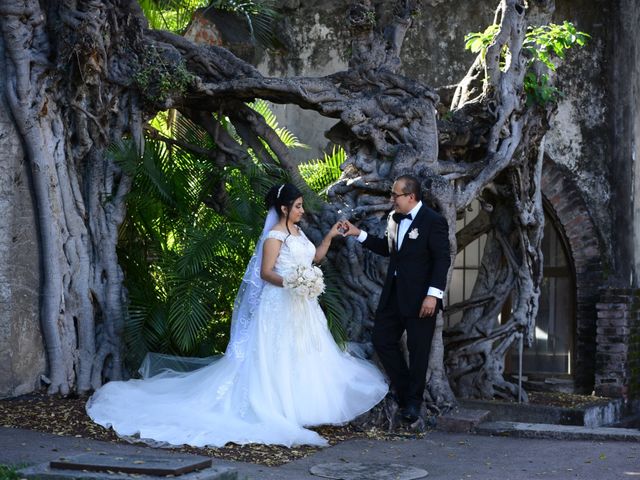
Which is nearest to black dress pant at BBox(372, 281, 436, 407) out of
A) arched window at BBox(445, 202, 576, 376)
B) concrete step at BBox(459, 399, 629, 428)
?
concrete step at BBox(459, 399, 629, 428)

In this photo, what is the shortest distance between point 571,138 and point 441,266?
5805 mm

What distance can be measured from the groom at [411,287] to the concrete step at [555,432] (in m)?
0.63

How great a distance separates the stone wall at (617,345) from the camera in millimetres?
13305

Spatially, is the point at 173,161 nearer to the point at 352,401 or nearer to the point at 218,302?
the point at 218,302

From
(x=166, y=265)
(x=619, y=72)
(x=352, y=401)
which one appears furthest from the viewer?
(x=619, y=72)

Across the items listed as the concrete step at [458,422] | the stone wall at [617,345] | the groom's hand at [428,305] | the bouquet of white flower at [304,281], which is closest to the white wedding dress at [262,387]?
the bouquet of white flower at [304,281]

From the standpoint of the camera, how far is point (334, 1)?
1442 cm

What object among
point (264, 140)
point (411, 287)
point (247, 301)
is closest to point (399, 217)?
point (411, 287)

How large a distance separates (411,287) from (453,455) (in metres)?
1.55

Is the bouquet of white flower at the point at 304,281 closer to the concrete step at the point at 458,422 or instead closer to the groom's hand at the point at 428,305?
the groom's hand at the point at 428,305

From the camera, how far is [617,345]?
13.4 metres

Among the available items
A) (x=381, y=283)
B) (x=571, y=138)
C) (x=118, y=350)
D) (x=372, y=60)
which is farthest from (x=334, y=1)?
(x=118, y=350)

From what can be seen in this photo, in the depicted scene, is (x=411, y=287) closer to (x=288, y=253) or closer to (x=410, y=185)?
(x=410, y=185)

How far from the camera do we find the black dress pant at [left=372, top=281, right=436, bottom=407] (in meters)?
8.77
